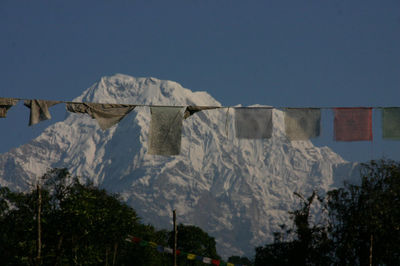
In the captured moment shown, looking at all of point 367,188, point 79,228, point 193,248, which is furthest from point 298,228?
point 193,248

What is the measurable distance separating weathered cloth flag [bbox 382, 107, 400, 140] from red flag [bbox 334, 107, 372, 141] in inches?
24.9

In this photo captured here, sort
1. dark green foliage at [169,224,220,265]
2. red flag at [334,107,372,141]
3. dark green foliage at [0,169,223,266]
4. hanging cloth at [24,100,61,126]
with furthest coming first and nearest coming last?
dark green foliage at [169,224,220,265]
dark green foliage at [0,169,223,266]
red flag at [334,107,372,141]
hanging cloth at [24,100,61,126]

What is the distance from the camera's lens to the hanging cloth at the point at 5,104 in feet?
67.9

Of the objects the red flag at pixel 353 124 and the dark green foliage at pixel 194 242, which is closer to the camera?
the red flag at pixel 353 124

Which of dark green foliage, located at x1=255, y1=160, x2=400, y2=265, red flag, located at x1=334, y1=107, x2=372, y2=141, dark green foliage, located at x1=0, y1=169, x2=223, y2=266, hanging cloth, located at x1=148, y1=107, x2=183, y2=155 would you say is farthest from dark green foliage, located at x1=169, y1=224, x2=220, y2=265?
hanging cloth, located at x1=148, y1=107, x2=183, y2=155

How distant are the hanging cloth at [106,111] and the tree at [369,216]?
24206 mm

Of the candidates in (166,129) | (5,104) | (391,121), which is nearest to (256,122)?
(166,129)

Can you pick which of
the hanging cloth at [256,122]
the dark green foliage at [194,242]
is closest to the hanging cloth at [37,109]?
the hanging cloth at [256,122]

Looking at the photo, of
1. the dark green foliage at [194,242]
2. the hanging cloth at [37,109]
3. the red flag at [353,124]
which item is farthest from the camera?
the dark green foliage at [194,242]

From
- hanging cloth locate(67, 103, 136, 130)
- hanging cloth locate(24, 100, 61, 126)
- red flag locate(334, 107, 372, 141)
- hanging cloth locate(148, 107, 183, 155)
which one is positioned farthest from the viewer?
red flag locate(334, 107, 372, 141)

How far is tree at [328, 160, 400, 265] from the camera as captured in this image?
42.5 m

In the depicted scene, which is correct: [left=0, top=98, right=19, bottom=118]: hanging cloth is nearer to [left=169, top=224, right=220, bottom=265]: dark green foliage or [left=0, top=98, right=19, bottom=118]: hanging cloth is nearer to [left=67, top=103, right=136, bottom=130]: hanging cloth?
[left=67, top=103, right=136, bottom=130]: hanging cloth

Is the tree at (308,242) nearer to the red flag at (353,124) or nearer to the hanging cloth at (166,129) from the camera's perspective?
the red flag at (353,124)

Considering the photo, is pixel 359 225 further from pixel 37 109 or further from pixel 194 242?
pixel 194 242
